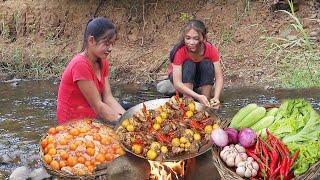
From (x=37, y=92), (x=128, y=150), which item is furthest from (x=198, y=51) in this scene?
(x=37, y=92)

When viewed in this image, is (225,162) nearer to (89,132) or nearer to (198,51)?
(89,132)

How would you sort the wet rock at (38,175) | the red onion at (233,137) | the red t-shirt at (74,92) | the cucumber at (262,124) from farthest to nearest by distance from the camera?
the wet rock at (38,175) < the red t-shirt at (74,92) < the cucumber at (262,124) < the red onion at (233,137)

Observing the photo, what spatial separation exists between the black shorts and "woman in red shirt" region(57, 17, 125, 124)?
155 cm

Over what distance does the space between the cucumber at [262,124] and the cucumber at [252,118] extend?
0.03 meters

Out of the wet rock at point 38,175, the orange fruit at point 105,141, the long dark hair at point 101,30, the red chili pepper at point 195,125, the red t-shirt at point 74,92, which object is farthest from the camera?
the wet rock at point 38,175

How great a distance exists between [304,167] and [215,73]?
10.7 ft

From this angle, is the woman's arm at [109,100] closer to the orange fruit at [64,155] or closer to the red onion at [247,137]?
the orange fruit at [64,155]

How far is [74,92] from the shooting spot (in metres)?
5.33

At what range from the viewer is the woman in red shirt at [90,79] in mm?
5020

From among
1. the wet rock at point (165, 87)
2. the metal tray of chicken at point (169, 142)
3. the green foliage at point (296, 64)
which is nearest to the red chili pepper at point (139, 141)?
the metal tray of chicken at point (169, 142)

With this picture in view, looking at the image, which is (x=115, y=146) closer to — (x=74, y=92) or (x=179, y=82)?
(x=74, y=92)

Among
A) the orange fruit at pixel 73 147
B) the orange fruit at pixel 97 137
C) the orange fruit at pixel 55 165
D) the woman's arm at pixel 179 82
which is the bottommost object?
the orange fruit at pixel 55 165

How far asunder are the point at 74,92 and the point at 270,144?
2.21m

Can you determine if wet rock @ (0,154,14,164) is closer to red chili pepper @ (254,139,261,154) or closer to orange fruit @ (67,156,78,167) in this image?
orange fruit @ (67,156,78,167)
